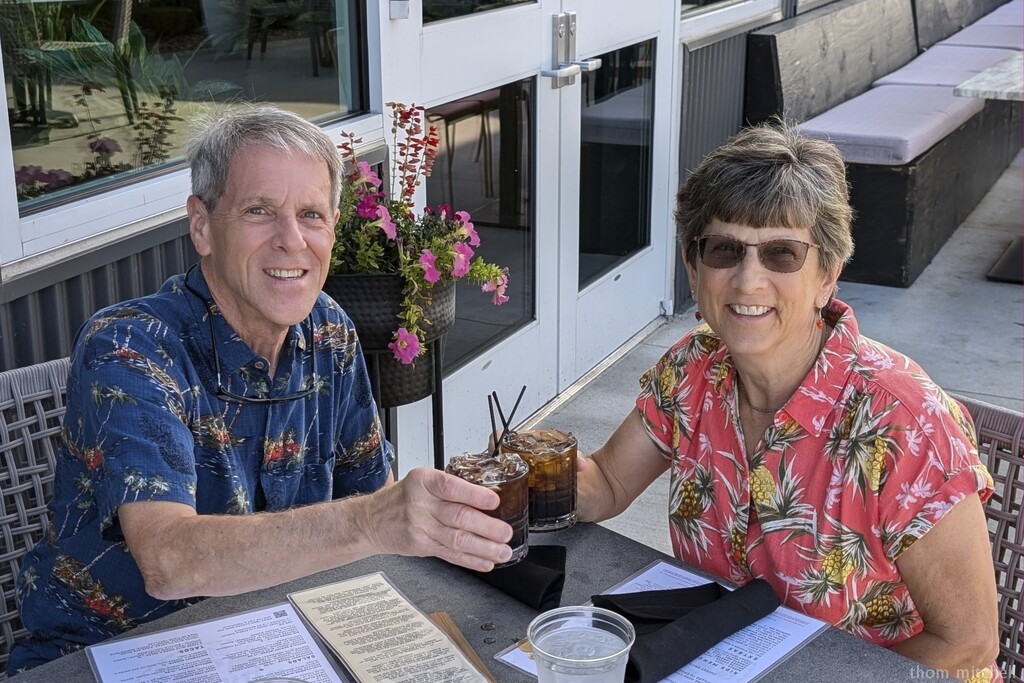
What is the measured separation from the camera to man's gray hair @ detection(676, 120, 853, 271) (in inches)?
77.3

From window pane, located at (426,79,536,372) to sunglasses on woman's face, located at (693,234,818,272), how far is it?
6.26 ft

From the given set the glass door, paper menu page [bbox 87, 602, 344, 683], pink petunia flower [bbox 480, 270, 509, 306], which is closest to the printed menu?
paper menu page [bbox 87, 602, 344, 683]

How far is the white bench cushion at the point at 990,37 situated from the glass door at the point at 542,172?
4.22 m

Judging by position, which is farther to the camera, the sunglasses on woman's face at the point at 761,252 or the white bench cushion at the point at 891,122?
the white bench cushion at the point at 891,122

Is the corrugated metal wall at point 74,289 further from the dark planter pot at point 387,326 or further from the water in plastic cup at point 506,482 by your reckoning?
the water in plastic cup at point 506,482

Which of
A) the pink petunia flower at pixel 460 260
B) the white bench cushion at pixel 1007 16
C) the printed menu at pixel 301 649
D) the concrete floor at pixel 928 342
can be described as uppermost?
the white bench cushion at pixel 1007 16

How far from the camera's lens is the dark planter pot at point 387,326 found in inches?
113

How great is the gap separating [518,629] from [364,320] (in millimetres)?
1347

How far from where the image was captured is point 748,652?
1.60 meters

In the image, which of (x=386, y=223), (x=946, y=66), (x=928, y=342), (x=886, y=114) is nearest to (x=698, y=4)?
(x=886, y=114)

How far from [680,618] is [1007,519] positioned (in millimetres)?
679

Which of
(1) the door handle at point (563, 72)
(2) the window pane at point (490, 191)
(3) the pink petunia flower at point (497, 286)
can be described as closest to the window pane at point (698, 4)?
(1) the door handle at point (563, 72)

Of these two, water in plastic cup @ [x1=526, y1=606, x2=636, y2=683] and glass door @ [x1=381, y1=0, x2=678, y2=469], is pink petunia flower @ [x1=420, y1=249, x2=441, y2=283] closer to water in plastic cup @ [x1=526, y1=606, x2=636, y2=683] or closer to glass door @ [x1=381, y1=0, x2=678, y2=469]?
glass door @ [x1=381, y1=0, x2=678, y2=469]

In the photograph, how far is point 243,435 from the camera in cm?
192
